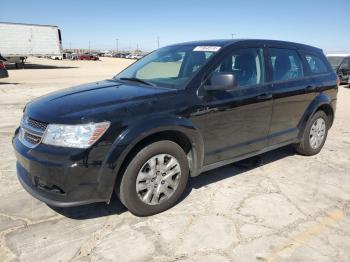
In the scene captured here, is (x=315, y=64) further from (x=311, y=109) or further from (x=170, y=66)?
(x=170, y=66)

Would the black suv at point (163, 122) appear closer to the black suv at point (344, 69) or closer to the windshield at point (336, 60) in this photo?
the black suv at point (344, 69)

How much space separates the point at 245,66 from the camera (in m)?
4.40

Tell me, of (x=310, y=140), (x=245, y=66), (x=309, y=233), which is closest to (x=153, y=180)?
(x=309, y=233)

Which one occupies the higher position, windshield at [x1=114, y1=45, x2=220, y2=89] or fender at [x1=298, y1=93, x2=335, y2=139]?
windshield at [x1=114, y1=45, x2=220, y2=89]

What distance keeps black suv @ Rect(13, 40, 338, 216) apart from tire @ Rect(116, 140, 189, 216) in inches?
0.4

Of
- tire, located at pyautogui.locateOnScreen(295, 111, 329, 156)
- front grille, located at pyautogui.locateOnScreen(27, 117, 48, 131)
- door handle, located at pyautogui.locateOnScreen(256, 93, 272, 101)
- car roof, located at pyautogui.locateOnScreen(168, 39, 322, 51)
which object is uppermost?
car roof, located at pyautogui.locateOnScreen(168, 39, 322, 51)

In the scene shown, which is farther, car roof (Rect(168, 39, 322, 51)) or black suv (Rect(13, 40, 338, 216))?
car roof (Rect(168, 39, 322, 51))

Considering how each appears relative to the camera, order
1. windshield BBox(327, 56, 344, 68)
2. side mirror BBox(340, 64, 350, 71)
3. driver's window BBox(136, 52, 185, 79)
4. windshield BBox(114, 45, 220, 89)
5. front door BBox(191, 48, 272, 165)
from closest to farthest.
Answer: front door BBox(191, 48, 272, 165) → windshield BBox(114, 45, 220, 89) → driver's window BBox(136, 52, 185, 79) → side mirror BBox(340, 64, 350, 71) → windshield BBox(327, 56, 344, 68)

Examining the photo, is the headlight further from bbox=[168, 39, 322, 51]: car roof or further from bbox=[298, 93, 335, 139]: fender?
bbox=[298, 93, 335, 139]: fender

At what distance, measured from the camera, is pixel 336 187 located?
4551 mm

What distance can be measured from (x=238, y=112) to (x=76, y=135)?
2.00m

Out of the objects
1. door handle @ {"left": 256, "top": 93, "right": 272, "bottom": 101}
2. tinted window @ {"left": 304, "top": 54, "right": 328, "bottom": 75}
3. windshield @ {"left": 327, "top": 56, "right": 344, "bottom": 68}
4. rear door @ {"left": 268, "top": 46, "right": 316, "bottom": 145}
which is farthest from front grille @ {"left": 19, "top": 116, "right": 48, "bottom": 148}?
windshield @ {"left": 327, "top": 56, "right": 344, "bottom": 68}

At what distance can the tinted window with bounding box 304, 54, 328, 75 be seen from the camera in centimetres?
550

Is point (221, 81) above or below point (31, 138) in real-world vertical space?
above
